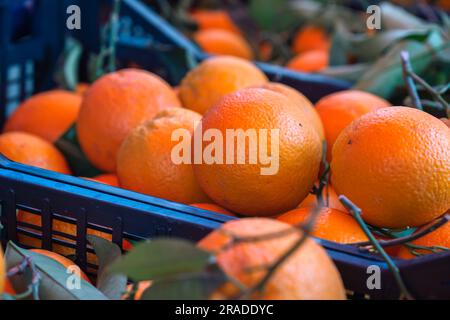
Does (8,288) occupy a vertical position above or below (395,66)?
below

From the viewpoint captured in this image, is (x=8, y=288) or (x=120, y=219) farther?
(x=120, y=219)

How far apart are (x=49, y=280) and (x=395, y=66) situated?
1.09 meters

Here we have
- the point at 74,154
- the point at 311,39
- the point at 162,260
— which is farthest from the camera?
the point at 311,39

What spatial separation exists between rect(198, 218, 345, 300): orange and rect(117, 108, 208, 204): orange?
39 cm

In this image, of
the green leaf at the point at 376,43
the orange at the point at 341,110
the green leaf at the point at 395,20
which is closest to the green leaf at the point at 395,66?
the green leaf at the point at 376,43

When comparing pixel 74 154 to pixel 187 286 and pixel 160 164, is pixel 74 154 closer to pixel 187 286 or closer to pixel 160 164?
pixel 160 164

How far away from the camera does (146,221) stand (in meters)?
0.91

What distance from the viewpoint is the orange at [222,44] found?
7.02ft

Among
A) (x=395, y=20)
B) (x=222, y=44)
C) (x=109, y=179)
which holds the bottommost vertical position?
(x=109, y=179)

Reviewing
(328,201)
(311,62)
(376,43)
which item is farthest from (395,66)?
(328,201)

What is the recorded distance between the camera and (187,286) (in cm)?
63

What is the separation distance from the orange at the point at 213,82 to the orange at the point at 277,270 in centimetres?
67

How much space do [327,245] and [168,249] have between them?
312 mm

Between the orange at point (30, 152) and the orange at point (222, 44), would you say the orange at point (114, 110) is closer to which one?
the orange at point (30, 152)
